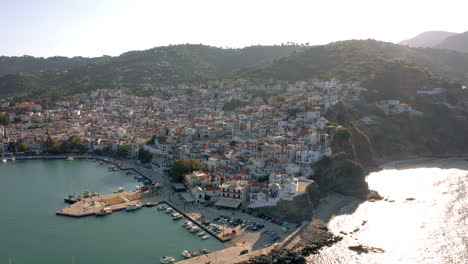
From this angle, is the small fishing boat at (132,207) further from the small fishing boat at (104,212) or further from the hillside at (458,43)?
the hillside at (458,43)

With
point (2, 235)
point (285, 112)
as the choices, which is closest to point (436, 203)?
point (285, 112)

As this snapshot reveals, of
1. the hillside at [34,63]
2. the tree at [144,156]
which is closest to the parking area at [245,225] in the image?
the tree at [144,156]

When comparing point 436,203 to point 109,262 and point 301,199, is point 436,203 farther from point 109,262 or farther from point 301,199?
point 109,262

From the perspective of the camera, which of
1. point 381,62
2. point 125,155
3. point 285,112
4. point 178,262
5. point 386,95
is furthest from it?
point 381,62

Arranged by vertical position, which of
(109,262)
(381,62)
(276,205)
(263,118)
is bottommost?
(109,262)

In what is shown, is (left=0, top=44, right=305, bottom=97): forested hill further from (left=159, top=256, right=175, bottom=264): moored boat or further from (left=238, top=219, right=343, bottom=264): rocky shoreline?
(left=159, top=256, right=175, bottom=264): moored boat

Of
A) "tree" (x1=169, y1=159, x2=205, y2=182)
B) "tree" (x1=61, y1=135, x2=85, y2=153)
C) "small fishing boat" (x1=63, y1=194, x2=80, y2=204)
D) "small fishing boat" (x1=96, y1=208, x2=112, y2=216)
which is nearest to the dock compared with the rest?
"small fishing boat" (x1=96, y1=208, x2=112, y2=216)

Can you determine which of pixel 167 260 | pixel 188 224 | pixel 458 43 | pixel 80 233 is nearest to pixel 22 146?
pixel 80 233
